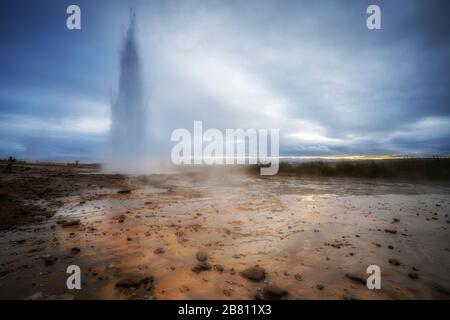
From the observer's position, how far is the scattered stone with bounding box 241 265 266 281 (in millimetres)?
4056

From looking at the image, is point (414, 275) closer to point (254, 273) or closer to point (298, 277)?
point (298, 277)

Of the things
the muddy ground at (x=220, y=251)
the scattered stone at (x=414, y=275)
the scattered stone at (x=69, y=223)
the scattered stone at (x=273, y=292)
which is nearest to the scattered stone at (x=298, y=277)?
the muddy ground at (x=220, y=251)

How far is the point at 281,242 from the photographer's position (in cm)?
599

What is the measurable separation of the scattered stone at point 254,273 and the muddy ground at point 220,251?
0.9 inches

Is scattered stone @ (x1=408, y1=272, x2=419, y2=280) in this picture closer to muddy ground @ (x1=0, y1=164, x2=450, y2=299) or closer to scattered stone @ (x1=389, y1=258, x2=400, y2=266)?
muddy ground @ (x1=0, y1=164, x2=450, y2=299)

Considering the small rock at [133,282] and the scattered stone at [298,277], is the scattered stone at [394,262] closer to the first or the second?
the scattered stone at [298,277]

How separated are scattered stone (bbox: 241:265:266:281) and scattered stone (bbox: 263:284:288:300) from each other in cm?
38

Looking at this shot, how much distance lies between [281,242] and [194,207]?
202 inches

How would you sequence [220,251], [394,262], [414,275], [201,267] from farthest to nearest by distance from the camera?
[220,251]
[394,262]
[201,267]
[414,275]

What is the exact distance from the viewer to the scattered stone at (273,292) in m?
3.56

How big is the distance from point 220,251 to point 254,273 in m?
1.41

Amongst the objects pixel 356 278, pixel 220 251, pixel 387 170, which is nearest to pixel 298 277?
pixel 356 278

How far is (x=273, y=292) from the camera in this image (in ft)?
11.7
